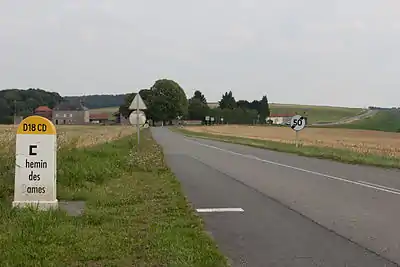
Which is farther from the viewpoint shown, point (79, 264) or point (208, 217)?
point (208, 217)

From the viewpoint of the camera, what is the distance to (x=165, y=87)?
411ft

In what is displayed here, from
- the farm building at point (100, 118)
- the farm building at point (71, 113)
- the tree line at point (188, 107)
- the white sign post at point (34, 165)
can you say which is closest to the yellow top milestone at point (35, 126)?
the white sign post at point (34, 165)

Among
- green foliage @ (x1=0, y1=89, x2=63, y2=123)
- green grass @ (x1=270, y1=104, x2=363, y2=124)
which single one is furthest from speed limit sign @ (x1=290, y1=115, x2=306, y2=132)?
green grass @ (x1=270, y1=104, x2=363, y2=124)

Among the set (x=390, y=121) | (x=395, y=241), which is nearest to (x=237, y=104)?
(x=390, y=121)

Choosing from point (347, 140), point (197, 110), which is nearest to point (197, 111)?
point (197, 110)

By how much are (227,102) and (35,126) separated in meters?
161

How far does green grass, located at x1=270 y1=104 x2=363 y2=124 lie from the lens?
6521 inches

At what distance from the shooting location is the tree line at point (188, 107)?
12412cm

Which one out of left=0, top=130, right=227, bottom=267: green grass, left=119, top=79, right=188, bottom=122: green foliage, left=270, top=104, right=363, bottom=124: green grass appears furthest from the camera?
left=270, top=104, right=363, bottom=124: green grass

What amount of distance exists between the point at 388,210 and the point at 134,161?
1083 centimetres

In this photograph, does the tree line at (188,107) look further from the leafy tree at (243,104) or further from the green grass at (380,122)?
the green grass at (380,122)

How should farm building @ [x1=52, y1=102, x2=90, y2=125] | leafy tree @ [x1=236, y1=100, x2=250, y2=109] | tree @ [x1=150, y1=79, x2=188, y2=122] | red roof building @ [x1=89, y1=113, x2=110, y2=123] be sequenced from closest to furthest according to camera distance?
farm building @ [x1=52, y1=102, x2=90, y2=125] → tree @ [x1=150, y1=79, x2=188, y2=122] → red roof building @ [x1=89, y1=113, x2=110, y2=123] → leafy tree @ [x1=236, y1=100, x2=250, y2=109]

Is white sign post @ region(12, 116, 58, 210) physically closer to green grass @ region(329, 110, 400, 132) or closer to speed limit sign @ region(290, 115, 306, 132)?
speed limit sign @ region(290, 115, 306, 132)

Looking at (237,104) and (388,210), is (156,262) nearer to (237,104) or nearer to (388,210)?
(388,210)
